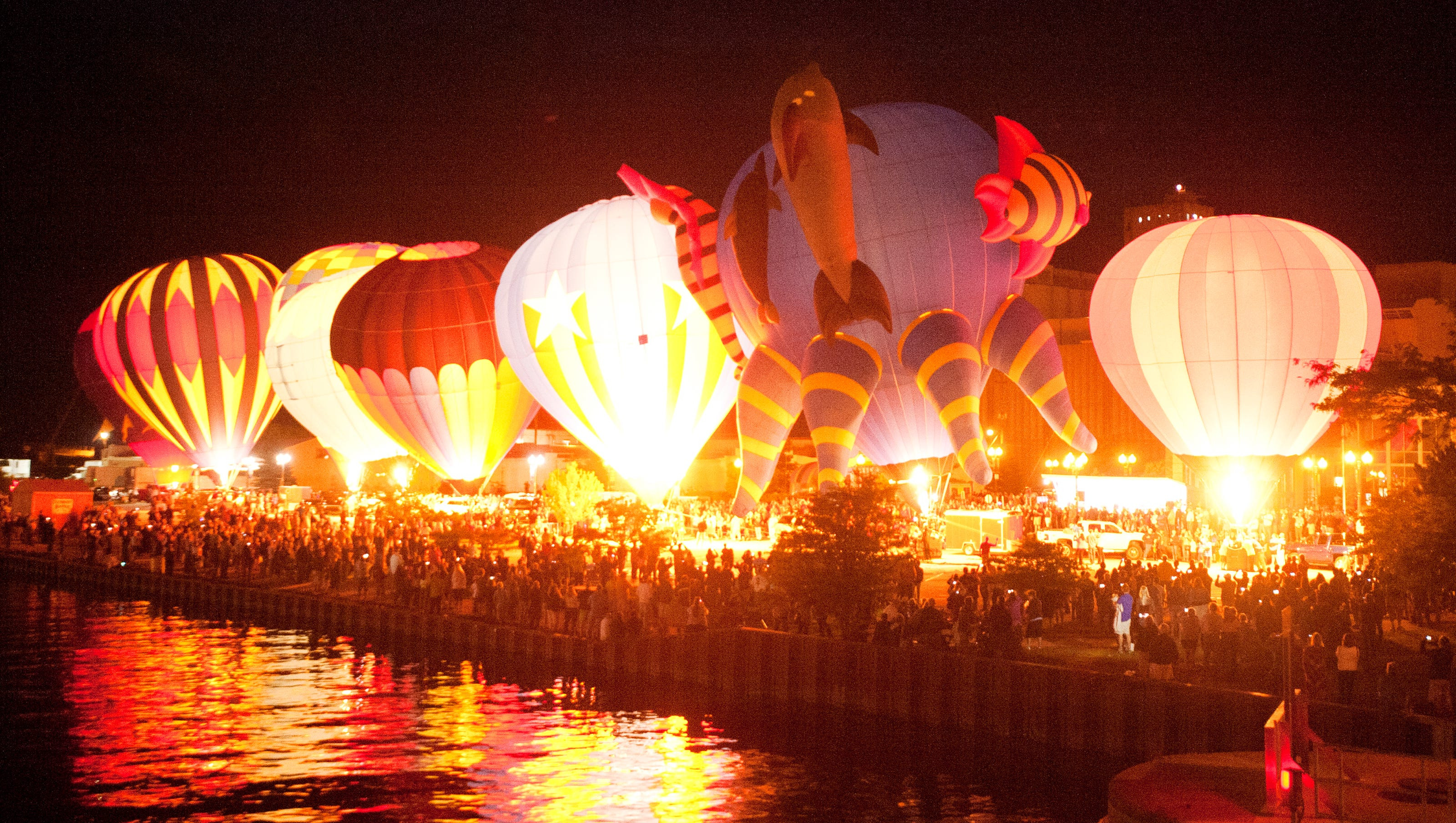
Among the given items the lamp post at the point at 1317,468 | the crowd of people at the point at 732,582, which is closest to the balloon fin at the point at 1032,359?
the crowd of people at the point at 732,582

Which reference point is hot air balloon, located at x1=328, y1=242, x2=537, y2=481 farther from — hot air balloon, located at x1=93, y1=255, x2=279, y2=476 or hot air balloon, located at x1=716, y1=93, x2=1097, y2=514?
hot air balloon, located at x1=716, y1=93, x2=1097, y2=514

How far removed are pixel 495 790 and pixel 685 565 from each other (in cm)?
860

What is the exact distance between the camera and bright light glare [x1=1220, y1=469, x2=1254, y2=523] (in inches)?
1232

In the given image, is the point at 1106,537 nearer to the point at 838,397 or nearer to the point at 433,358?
the point at 838,397

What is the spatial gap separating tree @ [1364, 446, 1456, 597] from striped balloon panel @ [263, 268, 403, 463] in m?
33.1

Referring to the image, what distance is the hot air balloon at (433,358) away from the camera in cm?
4122

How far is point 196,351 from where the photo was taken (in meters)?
52.6

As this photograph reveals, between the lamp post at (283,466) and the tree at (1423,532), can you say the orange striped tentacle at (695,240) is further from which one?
the lamp post at (283,466)

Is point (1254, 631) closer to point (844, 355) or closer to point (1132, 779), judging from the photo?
point (1132, 779)

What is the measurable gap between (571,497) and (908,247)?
54.6ft

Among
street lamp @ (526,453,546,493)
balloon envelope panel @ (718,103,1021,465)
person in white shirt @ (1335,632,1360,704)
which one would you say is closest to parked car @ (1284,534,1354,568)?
balloon envelope panel @ (718,103,1021,465)

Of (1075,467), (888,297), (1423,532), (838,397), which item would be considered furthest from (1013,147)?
(1075,467)

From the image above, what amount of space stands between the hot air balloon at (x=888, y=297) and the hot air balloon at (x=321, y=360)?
21.0m

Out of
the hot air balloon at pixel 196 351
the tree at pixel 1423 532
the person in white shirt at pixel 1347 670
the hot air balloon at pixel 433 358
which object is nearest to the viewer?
the person in white shirt at pixel 1347 670
